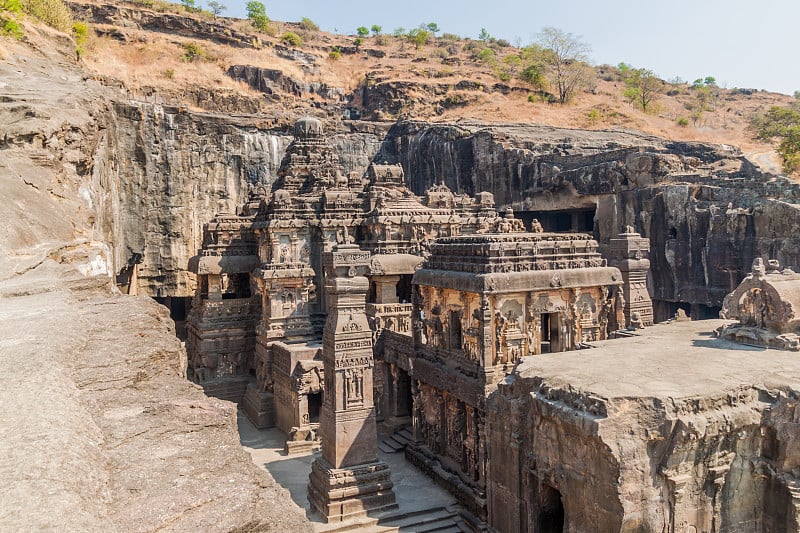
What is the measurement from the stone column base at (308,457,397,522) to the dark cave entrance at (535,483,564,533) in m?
Result: 3.62

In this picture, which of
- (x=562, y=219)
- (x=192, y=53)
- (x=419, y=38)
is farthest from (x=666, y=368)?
(x=419, y=38)

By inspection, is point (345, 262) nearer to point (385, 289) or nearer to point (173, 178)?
point (385, 289)

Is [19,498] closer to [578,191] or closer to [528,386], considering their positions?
[528,386]

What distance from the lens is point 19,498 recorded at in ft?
7.89

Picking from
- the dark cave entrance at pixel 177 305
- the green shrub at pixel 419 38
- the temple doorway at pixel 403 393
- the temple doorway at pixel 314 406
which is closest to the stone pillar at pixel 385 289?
the temple doorway at pixel 403 393

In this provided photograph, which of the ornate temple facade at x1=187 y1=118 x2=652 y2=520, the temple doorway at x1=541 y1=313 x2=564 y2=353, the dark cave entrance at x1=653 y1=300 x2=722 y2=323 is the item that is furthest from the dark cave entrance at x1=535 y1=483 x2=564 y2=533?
the dark cave entrance at x1=653 y1=300 x2=722 y2=323

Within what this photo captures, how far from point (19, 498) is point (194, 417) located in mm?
1745

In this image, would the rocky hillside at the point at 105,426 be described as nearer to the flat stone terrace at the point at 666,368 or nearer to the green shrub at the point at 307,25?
the flat stone terrace at the point at 666,368

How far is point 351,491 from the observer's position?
11.7m

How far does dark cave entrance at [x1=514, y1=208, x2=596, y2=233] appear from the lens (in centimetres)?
3162

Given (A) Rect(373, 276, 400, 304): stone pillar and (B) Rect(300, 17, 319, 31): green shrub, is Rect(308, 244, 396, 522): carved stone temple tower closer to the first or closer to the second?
(A) Rect(373, 276, 400, 304): stone pillar

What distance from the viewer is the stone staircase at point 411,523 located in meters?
11.6

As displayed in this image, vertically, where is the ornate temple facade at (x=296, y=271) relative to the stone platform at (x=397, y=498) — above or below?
above

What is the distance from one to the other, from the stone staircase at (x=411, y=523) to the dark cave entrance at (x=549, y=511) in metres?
2.40
